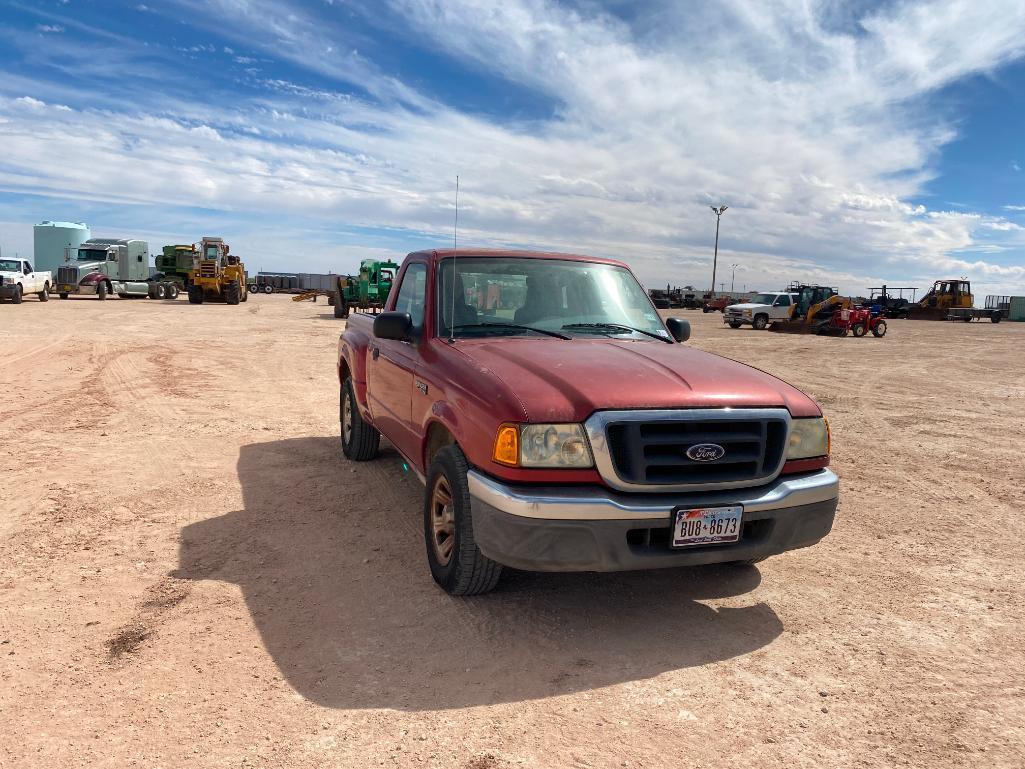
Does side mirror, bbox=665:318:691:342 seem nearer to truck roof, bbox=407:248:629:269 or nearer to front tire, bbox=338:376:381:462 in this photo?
truck roof, bbox=407:248:629:269

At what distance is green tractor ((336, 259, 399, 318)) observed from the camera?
27094mm

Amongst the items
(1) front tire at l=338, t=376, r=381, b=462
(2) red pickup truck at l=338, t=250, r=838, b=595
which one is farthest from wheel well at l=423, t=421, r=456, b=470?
(1) front tire at l=338, t=376, r=381, b=462

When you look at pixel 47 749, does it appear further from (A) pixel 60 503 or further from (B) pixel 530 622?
(A) pixel 60 503

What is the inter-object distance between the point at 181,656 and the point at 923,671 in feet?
10.5

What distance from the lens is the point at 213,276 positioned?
32.8 metres

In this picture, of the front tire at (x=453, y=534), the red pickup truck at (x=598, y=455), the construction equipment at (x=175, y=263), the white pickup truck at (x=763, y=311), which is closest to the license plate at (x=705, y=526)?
the red pickup truck at (x=598, y=455)

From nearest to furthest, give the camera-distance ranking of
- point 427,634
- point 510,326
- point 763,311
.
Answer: point 427,634
point 510,326
point 763,311

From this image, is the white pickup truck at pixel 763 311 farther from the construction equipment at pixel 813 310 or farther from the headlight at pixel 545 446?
the headlight at pixel 545 446

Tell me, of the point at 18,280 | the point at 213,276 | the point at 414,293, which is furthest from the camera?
the point at 213,276

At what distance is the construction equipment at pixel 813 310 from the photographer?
2725cm

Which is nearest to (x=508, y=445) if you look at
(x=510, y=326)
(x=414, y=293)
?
(x=510, y=326)

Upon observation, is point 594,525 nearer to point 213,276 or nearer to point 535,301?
point 535,301

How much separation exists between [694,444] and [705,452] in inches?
2.6

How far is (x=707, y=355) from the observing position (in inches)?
161
